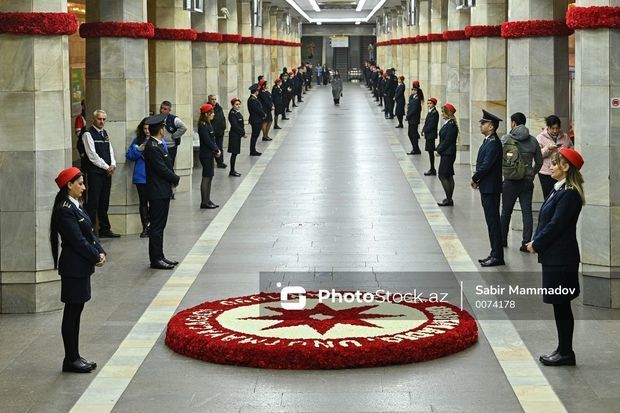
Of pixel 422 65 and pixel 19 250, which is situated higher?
pixel 422 65

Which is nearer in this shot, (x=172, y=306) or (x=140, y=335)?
(x=140, y=335)

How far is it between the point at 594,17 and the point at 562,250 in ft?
11.6

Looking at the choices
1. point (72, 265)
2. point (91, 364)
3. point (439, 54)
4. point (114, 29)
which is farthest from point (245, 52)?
point (91, 364)

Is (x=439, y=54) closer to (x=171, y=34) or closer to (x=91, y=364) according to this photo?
(x=171, y=34)

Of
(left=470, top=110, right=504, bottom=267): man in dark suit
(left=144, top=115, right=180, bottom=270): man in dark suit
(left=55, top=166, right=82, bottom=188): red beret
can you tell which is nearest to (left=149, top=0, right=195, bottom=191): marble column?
(left=144, top=115, right=180, bottom=270): man in dark suit

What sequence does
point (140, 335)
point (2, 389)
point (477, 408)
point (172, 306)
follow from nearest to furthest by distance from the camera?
point (477, 408), point (2, 389), point (140, 335), point (172, 306)

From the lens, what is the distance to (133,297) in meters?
13.6

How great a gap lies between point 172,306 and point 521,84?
7.62 metres

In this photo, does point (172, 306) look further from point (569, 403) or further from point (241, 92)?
point (241, 92)

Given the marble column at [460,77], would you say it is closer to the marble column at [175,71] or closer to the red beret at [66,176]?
the marble column at [175,71]

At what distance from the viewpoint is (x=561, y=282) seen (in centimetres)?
1025

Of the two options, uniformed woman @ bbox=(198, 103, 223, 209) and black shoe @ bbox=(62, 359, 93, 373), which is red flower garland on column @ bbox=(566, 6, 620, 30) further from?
uniformed woman @ bbox=(198, 103, 223, 209)

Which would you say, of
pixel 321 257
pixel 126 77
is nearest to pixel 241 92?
pixel 126 77

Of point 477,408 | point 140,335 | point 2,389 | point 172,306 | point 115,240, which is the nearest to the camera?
point 477,408
